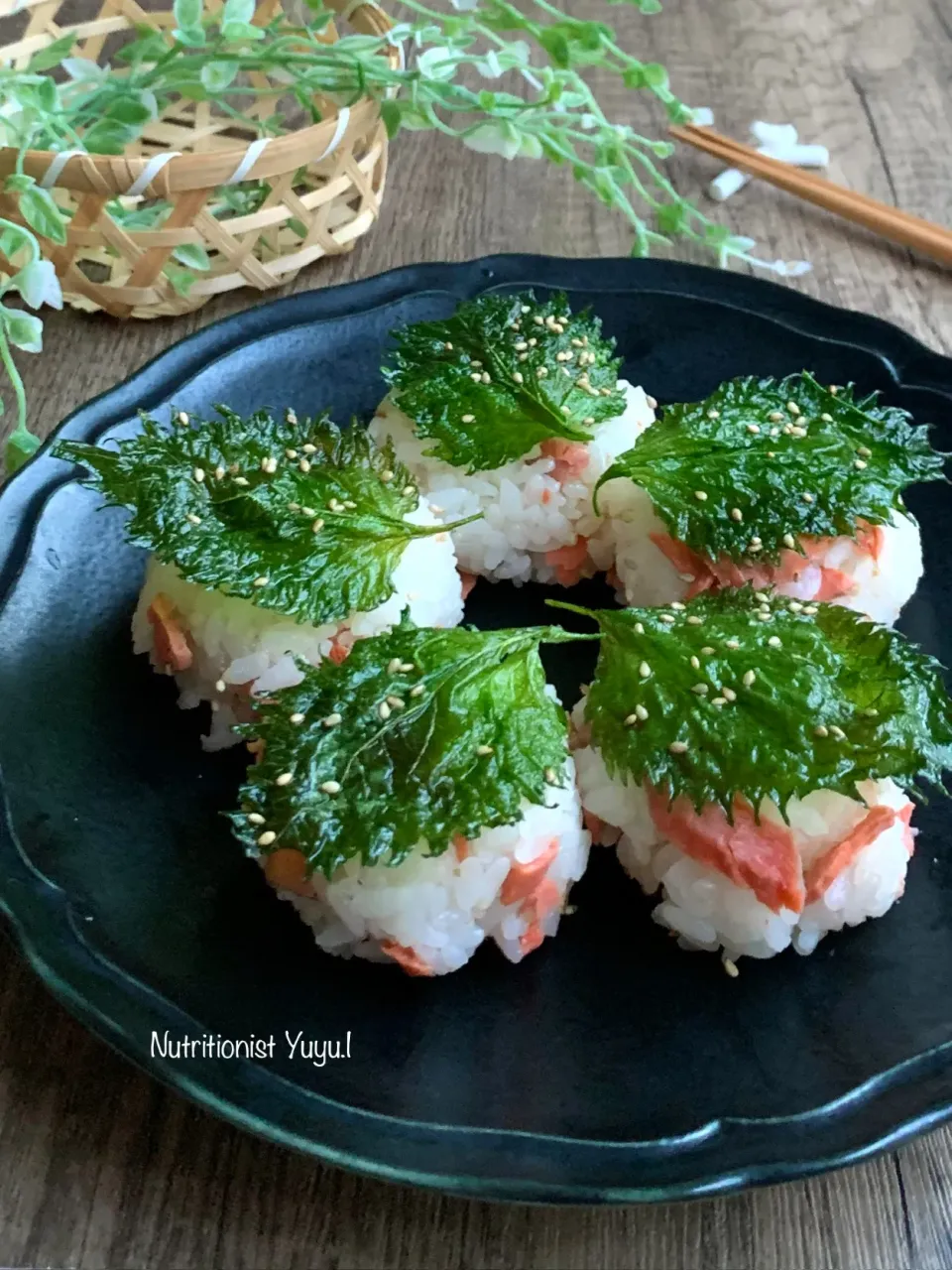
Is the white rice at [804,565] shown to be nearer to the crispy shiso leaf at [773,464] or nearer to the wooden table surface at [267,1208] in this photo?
the crispy shiso leaf at [773,464]

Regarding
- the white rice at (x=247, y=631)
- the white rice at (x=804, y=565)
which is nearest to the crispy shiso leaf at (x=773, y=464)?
the white rice at (x=804, y=565)

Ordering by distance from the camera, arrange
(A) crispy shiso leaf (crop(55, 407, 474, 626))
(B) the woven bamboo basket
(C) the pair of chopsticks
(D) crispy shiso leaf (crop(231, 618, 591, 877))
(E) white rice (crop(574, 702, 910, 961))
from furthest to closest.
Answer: (C) the pair of chopsticks → (B) the woven bamboo basket → (A) crispy shiso leaf (crop(55, 407, 474, 626)) → (E) white rice (crop(574, 702, 910, 961)) → (D) crispy shiso leaf (crop(231, 618, 591, 877))

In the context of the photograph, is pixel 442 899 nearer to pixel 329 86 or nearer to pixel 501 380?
pixel 501 380

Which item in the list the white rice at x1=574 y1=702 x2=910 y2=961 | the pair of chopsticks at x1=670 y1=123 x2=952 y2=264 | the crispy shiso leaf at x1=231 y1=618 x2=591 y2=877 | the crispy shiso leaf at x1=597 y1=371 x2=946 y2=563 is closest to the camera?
the crispy shiso leaf at x1=231 y1=618 x2=591 y2=877

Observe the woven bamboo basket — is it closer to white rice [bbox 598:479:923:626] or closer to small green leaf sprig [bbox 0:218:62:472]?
small green leaf sprig [bbox 0:218:62:472]

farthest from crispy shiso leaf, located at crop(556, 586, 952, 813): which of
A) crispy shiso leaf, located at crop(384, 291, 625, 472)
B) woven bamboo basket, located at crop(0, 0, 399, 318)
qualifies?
woven bamboo basket, located at crop(0, 0, 399, 318)

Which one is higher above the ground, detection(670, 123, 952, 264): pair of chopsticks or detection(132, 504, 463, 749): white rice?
detection(670, 123, 952, 264): pair of chopsticks

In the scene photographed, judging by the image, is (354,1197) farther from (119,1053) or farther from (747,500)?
(747,500)
